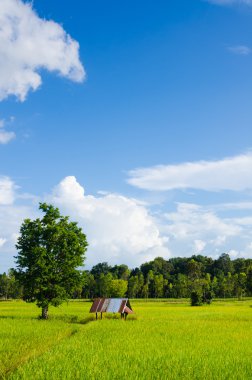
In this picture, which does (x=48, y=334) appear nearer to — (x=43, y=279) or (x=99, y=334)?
(x=99, y=334)

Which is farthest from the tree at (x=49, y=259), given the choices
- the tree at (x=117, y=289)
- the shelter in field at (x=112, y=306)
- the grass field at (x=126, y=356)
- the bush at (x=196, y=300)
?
the tree at (x=117, y=289)

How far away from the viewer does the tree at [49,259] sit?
5053cm

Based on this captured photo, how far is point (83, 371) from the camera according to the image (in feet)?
56.5

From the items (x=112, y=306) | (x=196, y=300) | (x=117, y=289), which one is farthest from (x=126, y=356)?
(x=117, y=289)

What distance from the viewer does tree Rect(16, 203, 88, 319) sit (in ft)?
166

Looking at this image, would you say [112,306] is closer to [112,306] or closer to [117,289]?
[112,306]

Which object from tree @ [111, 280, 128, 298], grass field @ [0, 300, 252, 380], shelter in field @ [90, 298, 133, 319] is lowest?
grass field @ [0, 300, 252, 380]

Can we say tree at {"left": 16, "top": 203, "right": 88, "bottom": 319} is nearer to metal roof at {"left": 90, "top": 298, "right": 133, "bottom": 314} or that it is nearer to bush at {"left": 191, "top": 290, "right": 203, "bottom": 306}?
metal roof at {"left": 90, "top": 298, "right": 133, "bottom": 314}

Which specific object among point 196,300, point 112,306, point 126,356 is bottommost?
point 126,356

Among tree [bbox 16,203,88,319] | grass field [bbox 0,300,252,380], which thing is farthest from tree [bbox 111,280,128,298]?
grass field [bbox 0,300,252,380]

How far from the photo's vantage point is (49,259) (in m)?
51.2

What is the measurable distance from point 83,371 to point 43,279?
1332 inches

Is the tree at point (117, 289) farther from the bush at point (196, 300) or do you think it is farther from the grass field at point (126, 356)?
the grass field at point (126, 356)

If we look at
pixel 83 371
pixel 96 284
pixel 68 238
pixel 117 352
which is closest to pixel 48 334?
pixel 117 352
